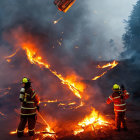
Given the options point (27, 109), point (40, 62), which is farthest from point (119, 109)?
point (40, 62)

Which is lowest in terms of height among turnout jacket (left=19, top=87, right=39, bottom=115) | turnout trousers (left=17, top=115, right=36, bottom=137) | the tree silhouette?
turnout trousers (left=17, top=115, right=36, bottom=137)

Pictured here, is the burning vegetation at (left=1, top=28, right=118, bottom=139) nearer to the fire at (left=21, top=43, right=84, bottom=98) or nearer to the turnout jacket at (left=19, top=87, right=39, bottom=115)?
the fire at (left=21, top=43, right=84, bottom=98)

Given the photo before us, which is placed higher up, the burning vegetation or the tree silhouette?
the tree silhouette

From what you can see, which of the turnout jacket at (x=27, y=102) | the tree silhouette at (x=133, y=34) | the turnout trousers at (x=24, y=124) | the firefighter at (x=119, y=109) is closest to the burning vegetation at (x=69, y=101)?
the turnout trousers at (x=24, y=124)

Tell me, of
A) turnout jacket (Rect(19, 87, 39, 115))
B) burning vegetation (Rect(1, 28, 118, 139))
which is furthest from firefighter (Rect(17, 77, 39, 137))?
burning vegetation (Rect(1, 28, 118, 139))

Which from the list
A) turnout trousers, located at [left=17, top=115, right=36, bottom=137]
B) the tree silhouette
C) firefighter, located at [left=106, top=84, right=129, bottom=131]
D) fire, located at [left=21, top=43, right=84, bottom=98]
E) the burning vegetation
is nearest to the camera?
turnout trousers, located at [left=17, top=115, right=36, bottom=137]

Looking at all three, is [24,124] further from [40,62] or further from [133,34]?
[133,34]

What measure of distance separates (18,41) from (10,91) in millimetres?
4675

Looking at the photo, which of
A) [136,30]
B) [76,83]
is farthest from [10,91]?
[136,30]

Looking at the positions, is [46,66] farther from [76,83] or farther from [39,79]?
[76,83]

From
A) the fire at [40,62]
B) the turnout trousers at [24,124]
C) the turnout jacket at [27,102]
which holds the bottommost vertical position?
the turnout trousers at [24,124]

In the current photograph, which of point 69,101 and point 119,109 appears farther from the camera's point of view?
point 69,101

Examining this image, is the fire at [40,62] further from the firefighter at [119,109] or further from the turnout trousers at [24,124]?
the turnout trousers at [24,124]

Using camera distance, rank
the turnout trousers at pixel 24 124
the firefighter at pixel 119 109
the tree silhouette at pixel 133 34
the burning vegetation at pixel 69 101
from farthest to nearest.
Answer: the tree silhouette at pixel 133 34 → the burning vegetation at pixel 69 101 → the firefighter at pixel 119 109 → the turnout trousers at pixel 24 124
